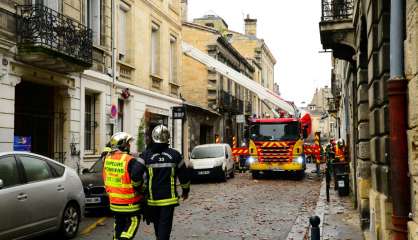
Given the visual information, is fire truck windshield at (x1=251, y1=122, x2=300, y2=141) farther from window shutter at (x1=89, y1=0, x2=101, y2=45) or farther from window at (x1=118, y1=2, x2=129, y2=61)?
window shutter at (x1=89, y1=0, x2=101, y2=45)

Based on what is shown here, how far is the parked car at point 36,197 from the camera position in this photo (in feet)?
25.6

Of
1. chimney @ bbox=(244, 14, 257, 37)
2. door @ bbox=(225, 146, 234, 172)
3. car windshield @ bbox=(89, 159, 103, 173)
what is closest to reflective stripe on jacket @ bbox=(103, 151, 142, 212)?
car windshield @ bbox=(89, 159, 103, 173)

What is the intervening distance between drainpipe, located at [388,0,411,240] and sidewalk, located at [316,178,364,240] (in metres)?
4.28

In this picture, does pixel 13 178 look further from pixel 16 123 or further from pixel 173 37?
pixel 173 37

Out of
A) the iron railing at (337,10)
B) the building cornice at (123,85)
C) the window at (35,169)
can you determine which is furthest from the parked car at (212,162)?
the window at (35,169)

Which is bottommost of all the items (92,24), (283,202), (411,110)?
(283,202)

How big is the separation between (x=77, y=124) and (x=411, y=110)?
14411 mm

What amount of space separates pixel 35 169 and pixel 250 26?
184 ft

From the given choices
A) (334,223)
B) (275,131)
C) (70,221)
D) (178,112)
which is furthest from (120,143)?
(178,112)

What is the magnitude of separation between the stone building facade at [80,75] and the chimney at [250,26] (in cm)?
3751

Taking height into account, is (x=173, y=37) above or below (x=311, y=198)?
above

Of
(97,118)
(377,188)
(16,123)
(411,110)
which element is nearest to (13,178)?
(377,188)

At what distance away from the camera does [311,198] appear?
1641cm

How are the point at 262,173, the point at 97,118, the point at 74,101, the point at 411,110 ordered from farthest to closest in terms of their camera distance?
the point at 262,173
the point at 97,118
the point at 74,101
the point at 411,110
